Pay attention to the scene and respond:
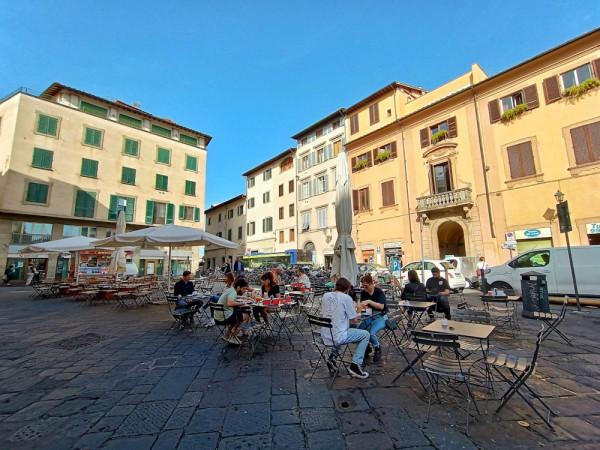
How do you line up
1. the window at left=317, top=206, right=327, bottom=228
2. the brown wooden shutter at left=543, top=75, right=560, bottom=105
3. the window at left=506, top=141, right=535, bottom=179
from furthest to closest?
1. the window at left=317, top=206, right=327, bottom=228
2. the window at left=506, top=141, right=535, bottom=179
3. the brown wooden shutter at left=543, top=75, right=560, bottom=105

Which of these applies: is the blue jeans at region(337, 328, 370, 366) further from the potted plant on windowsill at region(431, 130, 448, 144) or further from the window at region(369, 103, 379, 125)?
the window at region(369, 103, 379, 125)

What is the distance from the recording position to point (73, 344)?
4977 mm

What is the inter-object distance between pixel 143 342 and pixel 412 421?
4.54m

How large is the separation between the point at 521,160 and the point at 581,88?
146 inches

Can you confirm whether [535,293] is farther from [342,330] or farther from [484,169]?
[484,169]

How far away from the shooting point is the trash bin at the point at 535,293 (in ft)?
22.3

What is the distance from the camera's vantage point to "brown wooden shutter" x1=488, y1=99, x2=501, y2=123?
52.5 ft

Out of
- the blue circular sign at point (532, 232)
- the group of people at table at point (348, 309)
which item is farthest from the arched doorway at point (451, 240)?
the group of people at table at point (348, 309)

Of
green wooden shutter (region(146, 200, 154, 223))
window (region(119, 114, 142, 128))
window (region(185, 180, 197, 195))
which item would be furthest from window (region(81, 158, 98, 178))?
window (region(185, 180, 197, 195))

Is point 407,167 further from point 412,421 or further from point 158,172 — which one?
point 158,172

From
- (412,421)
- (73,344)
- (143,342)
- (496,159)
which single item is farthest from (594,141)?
(73,344)

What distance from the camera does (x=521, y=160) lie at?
1497cm

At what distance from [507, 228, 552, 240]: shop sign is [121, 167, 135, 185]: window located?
91.0ft

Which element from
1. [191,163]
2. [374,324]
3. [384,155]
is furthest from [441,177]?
[191,163]
